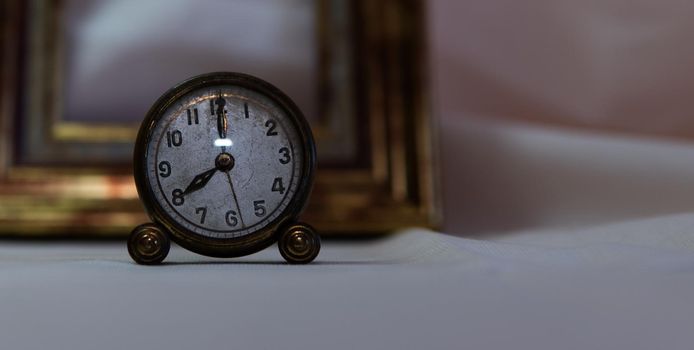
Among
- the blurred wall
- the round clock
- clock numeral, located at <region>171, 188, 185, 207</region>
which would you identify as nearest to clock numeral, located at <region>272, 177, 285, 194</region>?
the round clock

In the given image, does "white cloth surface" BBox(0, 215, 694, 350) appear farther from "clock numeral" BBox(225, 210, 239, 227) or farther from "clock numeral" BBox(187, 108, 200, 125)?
"clock numeral" BBox(187, 108, 200, 125)

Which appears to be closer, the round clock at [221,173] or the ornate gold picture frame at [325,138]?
the round clock at [221,173]

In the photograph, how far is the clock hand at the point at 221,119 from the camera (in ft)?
3.29

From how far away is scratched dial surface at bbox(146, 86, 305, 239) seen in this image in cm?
100

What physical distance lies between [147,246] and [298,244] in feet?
0.61

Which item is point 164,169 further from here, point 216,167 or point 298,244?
point 298,244

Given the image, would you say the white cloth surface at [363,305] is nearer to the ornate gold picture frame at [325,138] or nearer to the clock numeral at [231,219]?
the clock numeral at [231,219]

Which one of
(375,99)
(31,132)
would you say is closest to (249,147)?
(375,99)

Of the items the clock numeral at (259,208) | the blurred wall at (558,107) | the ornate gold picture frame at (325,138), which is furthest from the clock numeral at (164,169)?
the blurred wall at (558,107)

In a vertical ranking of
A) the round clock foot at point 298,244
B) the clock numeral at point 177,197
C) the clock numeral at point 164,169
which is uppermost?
the clock numeral at point 164,169

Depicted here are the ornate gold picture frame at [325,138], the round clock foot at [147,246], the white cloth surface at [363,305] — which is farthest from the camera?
the ornate gold picture frame at [325,138]

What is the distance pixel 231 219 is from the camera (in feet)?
3.28

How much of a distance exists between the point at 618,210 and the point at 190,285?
→ 3.88ft

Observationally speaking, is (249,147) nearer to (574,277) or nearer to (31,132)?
(574,277)
